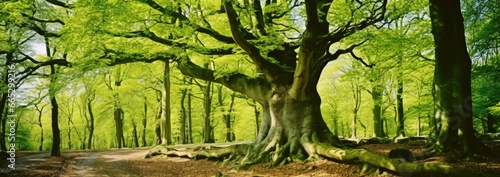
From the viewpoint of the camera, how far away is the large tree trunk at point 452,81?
8.23m

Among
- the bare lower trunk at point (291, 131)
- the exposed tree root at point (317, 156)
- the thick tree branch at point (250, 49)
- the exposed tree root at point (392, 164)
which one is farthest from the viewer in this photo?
the bare lower trunk at point (291, 131)

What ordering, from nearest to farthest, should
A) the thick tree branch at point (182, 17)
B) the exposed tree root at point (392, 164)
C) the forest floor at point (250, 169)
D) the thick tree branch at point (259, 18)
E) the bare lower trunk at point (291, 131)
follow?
1. the exposed tree root at point (392, 164)
2. the forest floor at point (250, 169)
3. the thick tree branch at point (182, 17)
4. the bare lower trunk at point (291, 131)
5. the thick tree branch at point (259, 18)

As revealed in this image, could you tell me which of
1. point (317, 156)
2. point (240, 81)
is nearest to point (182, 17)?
point (240, 81)

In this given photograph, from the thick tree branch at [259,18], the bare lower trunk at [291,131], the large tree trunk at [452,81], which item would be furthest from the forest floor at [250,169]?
the thick tree branch at [259,18]

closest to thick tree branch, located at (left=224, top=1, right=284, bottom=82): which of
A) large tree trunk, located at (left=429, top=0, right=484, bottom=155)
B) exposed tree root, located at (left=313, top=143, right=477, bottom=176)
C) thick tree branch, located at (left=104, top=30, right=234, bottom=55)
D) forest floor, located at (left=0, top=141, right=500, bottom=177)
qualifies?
thick tree branch, located at (left=104, top=30, right=234, bottom=55)

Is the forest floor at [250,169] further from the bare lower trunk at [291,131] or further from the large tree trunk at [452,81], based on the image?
the bare lower trunk at [291,131]

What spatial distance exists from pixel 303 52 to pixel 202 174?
4639 mm

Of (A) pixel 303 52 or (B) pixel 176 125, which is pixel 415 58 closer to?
(A) pixel 303 52

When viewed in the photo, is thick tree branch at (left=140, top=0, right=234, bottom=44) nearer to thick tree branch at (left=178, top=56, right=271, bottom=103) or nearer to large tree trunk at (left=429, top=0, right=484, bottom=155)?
thick tree branch at (left=178, top=56, right=271, bottom=103)

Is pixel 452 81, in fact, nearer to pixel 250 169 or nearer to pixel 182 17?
pixel 250 169

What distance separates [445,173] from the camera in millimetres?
6156

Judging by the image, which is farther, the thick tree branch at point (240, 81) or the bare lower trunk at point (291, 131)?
the thick tree branch at point (240, 81)

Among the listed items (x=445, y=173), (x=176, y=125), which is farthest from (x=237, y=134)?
(x=445, y=173)

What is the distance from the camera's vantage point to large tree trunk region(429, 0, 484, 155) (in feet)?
27.0
